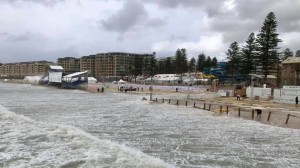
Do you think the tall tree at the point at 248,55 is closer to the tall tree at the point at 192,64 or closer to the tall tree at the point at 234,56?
the tall tree at the point at 234,56

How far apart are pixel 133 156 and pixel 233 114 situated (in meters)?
22.0

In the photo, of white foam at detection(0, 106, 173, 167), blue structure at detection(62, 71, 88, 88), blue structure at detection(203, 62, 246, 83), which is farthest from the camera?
blue structure at detection(203, 62, 246, 83)

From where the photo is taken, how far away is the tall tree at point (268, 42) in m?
77.5

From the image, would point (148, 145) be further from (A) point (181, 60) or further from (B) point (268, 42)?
(A) point (181, 60)

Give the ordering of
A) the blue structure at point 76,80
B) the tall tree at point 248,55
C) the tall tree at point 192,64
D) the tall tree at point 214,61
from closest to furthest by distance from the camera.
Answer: the tall tree at point 248,55
the blue structure at point 76,80
the tall tree at point 214,61
the tall tree at point 192,64

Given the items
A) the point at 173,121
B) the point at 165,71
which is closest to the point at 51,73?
the point at 165,71

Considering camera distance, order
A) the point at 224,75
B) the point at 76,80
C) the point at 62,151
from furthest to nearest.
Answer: the point at 224,75 → the point at 76,80 → the point at 62,151

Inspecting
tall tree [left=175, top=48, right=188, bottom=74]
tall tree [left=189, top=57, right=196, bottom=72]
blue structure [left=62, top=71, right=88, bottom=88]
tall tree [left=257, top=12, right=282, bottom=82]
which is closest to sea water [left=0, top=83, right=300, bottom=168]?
tall tree [left=257, top=12, right=282, bottom=82]

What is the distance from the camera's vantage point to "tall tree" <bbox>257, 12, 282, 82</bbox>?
254 ft

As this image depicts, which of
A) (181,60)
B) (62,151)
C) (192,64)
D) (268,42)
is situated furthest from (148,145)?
(192,64)

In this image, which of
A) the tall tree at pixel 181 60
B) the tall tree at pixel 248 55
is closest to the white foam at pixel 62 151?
the tall tree at pixel 248 55

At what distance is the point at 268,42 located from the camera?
77375 mm

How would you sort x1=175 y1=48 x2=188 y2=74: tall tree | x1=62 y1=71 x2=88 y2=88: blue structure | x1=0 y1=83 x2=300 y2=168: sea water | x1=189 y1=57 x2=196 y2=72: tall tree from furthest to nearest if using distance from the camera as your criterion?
x1=189 y1=57 x2=196 y2=72: tall tree → x1=175 y1=48 x2=188 y2=74: tall tree → x1=62 y1=71 x2=88 y2=88: blue structure → x1=0 y1=83 x2=300 y2=168: sea water

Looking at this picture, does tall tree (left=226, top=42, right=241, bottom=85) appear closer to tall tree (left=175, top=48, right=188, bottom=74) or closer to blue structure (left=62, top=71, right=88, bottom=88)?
blue structure (left=62, top=71, right=88, bottom=88)
